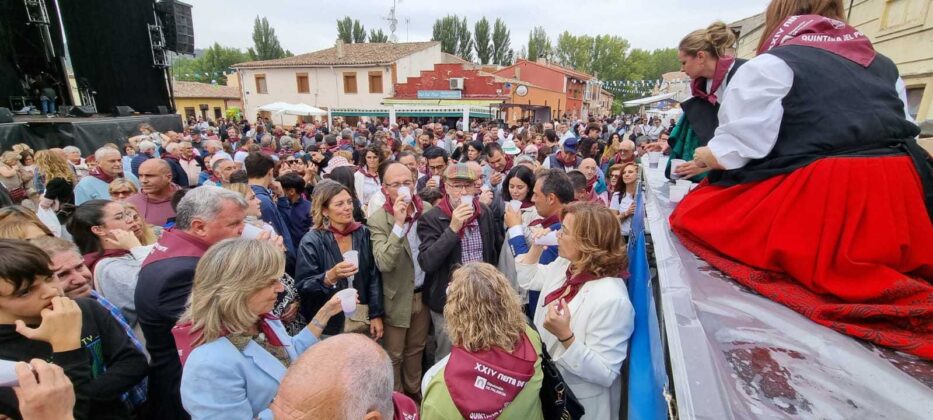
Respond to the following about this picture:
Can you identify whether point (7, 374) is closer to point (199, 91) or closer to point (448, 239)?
point (448, 239)

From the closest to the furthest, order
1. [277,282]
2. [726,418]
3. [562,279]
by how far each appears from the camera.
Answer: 1. [726,418]
2. [277,282]
3. [562,279]

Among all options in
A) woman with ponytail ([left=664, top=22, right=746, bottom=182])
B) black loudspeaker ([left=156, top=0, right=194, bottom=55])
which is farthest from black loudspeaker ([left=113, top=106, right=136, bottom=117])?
woman with ponytail ([left=664, top=22, right=746, bottom=182])

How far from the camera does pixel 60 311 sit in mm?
1723

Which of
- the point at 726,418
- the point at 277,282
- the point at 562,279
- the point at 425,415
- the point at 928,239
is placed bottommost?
the point at 425,415

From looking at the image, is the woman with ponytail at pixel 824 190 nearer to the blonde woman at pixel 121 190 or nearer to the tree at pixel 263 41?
the blonde woman at pixel 121 190

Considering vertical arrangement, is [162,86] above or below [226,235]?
above

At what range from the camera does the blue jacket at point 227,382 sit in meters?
1.76

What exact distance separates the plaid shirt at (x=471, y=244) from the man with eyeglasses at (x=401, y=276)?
1.30ft

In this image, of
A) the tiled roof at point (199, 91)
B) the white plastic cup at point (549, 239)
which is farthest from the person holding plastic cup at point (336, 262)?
the tiled roof at point (199, 91)

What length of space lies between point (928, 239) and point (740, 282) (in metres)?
0.57

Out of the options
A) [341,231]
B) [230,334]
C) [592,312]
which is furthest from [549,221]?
[230,334]

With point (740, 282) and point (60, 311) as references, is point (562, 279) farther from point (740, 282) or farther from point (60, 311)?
point (60, 311)

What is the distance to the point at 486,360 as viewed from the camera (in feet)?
5.99

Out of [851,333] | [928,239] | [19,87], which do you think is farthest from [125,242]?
[19,87]
